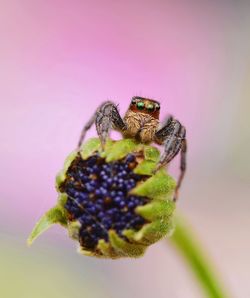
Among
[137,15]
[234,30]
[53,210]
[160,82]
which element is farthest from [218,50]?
[53,210]

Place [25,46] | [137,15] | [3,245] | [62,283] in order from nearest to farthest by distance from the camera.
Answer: [62,283] → [3,245] → [25,46] → [137,15]

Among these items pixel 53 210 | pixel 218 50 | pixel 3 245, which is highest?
pixel 53 210

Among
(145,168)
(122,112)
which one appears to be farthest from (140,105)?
(122,112)

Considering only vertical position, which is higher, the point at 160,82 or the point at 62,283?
the point at 160,82

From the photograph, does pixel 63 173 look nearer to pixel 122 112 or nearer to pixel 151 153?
pixel 151 153

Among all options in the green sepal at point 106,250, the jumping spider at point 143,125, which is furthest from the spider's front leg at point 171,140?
the green sepal at point 106,250

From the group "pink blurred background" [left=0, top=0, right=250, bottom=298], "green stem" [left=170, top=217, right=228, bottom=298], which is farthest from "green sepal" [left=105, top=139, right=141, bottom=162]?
"pink blurred background" [left=0, top=0, right=250, bottom=298]

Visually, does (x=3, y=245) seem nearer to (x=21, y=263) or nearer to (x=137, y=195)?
(x=21, y=263)

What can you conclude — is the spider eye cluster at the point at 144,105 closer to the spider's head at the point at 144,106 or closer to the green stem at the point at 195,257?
the spider's head at the point at 144,106
